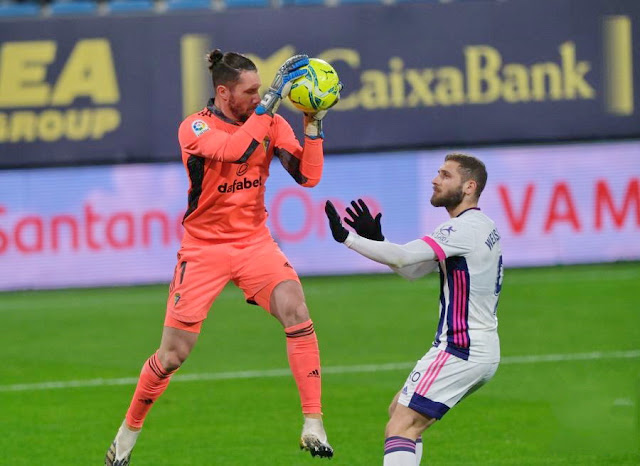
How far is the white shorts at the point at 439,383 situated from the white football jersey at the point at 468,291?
5cm

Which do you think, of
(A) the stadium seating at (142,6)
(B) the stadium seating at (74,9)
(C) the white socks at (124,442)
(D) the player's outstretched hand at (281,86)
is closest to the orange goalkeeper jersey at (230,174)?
(D) the player's outstretched hand at (281,86)

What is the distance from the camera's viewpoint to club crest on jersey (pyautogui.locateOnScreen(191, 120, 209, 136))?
7.18m

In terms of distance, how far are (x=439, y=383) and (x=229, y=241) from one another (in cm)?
190

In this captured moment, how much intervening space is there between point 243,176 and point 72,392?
11.5ft

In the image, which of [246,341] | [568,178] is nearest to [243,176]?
[246,341]

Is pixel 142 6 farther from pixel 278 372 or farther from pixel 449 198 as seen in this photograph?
pixel 449 198

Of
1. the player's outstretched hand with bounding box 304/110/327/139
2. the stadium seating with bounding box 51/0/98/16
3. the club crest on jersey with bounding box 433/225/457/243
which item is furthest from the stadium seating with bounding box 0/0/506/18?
the club crest on jersey with bounding box 433/225/457/243

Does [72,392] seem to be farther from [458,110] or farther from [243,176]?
[458,110]

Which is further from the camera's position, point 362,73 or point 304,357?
point 362,73

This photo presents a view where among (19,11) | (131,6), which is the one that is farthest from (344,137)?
(19,11)

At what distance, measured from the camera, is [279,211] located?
15.4 metres

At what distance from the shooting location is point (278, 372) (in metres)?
10.7

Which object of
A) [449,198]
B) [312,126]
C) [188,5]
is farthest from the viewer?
[188,5]

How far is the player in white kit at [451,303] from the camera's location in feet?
19.7
